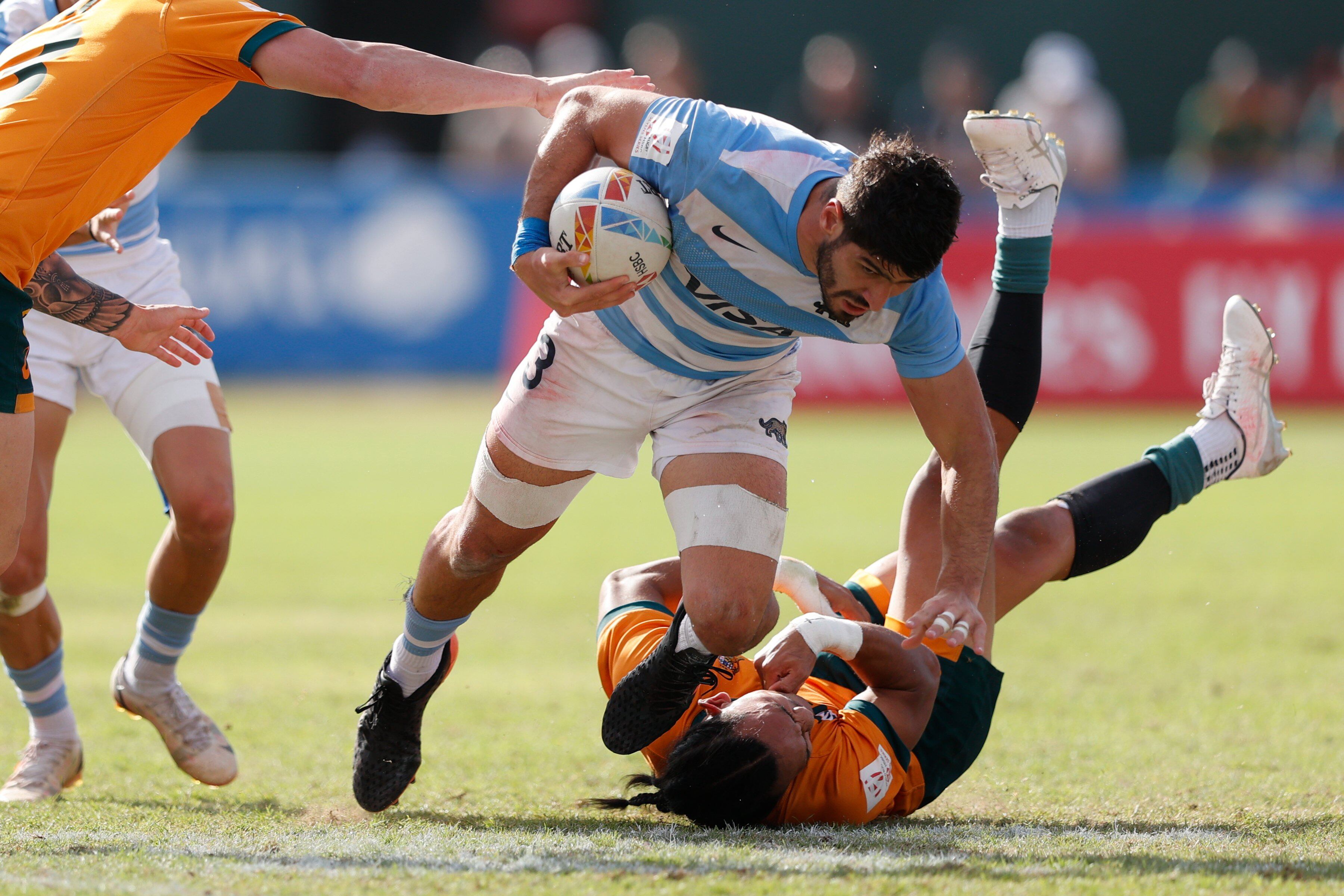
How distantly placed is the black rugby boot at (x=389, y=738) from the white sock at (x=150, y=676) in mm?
772

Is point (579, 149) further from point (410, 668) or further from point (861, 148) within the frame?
point (861, 148)

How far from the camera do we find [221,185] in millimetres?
17016


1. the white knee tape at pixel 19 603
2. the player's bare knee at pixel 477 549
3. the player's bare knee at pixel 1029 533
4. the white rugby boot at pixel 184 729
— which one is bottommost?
the white rugby boot at pixel 184 729

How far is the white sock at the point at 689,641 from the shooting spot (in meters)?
4.29

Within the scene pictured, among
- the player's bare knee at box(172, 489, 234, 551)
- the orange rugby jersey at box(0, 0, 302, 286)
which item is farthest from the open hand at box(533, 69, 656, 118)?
the player's bare knee at box(172, 489, 234, 551)

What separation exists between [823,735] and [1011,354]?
1620mm

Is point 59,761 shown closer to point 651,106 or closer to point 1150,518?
point 651,106

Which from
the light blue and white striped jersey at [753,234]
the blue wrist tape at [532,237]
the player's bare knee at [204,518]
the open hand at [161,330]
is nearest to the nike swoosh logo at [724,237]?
the light blue and white striped jersey at [753,234]

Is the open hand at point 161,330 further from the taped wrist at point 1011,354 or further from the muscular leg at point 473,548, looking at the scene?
the taped wrist at point 1011,354

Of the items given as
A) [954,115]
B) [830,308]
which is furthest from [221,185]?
[830,308]

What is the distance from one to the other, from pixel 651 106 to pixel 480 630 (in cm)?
Result: 375

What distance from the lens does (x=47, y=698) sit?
504cm

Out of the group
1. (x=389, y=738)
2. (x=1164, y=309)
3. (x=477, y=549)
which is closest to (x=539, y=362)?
(x=477, y=549)

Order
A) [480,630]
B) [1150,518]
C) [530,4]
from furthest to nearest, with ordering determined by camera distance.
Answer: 1. [530,4]
2. [480,630]
3. [1150,518]
